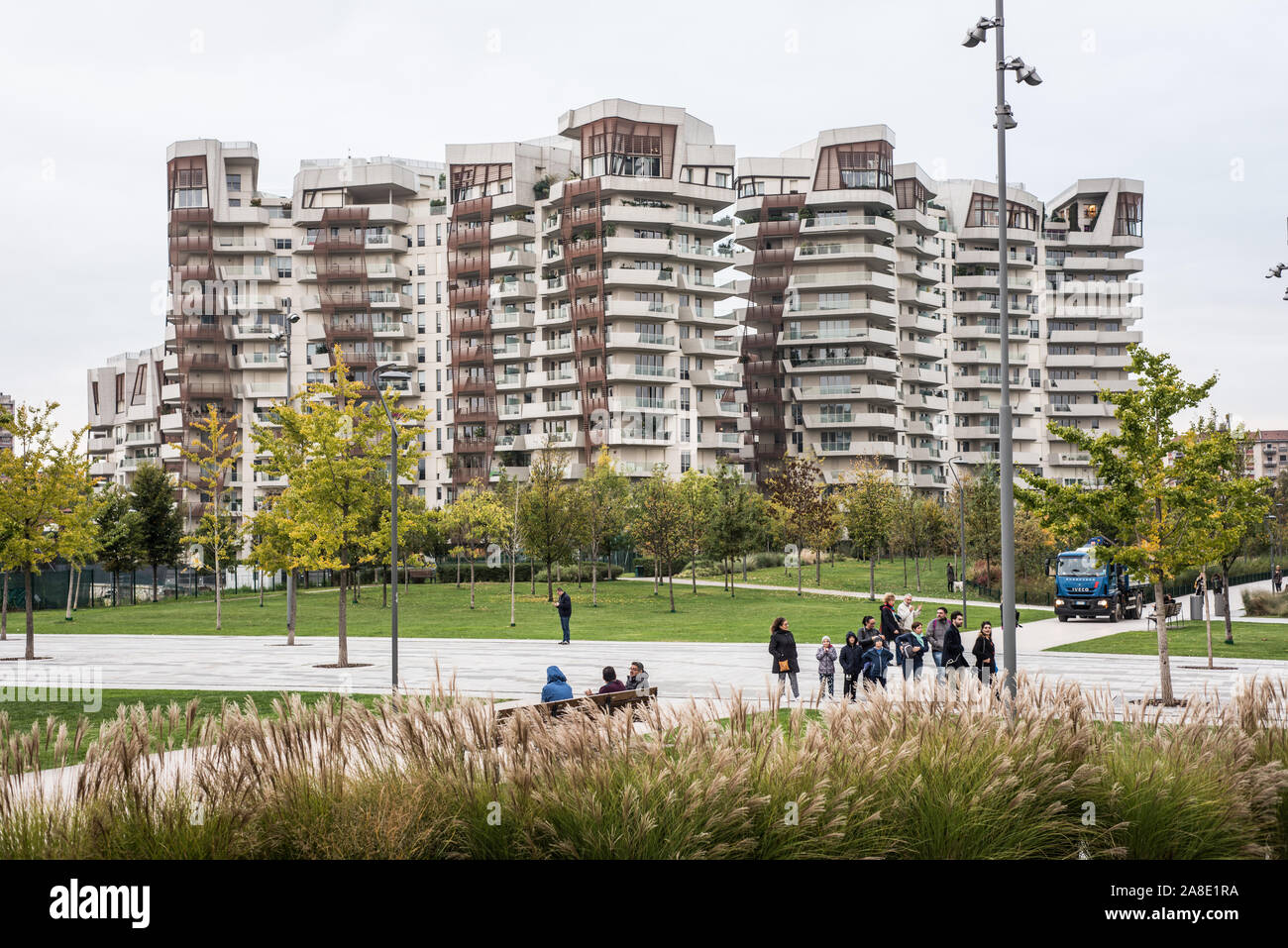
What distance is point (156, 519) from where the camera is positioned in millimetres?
60469

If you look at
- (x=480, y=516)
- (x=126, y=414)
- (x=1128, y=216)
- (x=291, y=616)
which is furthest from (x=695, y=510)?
(x=126, y=414)

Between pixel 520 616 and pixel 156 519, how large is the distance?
27151 millimetres

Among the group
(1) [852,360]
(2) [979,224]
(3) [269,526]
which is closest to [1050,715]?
(3) [269,526]

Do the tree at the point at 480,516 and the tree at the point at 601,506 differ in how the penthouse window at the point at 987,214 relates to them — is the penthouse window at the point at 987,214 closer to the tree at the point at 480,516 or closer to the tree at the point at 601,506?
the tree at the point at 601,506

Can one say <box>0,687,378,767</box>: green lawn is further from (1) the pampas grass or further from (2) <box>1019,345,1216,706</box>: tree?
(2) <box>1019,345,1216,706</box>: tree

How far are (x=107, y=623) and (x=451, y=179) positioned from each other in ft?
194

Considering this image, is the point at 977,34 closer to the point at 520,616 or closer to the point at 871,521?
the point at 520,616

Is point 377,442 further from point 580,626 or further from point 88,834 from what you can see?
point 88,834

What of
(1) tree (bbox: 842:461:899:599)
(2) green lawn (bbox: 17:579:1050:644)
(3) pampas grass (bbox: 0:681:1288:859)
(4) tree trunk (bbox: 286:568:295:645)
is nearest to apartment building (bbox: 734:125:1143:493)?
(1) tree (bbox: 842:461:899:599)

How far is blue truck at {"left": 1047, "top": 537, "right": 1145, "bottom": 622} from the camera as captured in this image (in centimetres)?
4434

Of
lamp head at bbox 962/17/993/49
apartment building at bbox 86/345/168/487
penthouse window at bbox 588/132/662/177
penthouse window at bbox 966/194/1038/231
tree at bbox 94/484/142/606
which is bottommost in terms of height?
tree at bbox 94/484/142/606

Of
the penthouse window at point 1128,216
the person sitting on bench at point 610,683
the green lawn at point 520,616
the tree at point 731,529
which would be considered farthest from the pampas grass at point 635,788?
the penthouse window at point 1128,216

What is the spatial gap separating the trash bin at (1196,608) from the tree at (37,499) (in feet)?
125

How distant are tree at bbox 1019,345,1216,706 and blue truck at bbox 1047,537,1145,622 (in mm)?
24802
